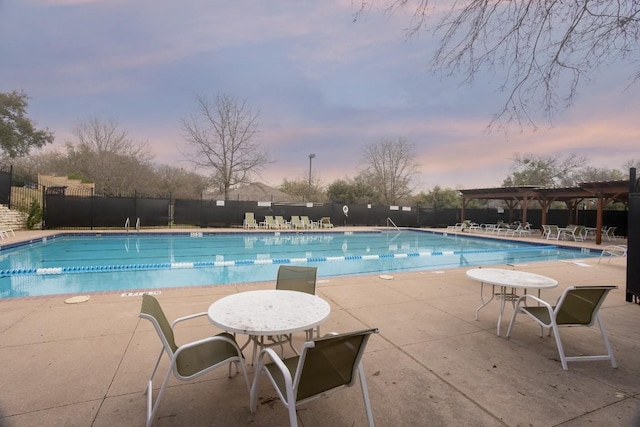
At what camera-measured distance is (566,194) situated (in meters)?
16.2

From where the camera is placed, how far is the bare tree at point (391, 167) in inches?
1169

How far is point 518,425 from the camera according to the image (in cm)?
176

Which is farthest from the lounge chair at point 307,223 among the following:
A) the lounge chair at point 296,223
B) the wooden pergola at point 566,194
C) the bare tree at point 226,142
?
the wooden pergola at point 566,194

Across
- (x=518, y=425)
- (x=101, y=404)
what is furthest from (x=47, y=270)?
(x=518, y=425)

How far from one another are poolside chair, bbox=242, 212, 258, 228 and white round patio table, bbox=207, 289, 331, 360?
1439 cm

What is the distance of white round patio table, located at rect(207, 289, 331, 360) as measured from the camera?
1.75 m

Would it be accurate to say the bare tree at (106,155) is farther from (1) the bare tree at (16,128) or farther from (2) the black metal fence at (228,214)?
(2) the black metal fence at (228,214)

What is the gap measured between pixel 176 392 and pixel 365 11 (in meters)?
3.43

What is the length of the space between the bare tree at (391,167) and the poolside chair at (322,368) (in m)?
29.6

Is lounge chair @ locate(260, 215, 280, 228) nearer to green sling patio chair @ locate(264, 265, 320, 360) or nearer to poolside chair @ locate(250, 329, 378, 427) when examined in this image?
green sling patio chair @ locate(264, 265, 320, 360)

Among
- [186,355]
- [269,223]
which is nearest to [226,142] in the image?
[269,223]

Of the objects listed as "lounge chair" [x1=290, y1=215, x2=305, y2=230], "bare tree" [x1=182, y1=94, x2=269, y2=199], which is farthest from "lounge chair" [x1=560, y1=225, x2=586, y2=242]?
"bare tree" [x1=182, y1=94, x2=269, y2=199]

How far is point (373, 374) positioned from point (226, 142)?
67.4 feet

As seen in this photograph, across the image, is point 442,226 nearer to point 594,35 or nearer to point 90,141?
point 594,35
